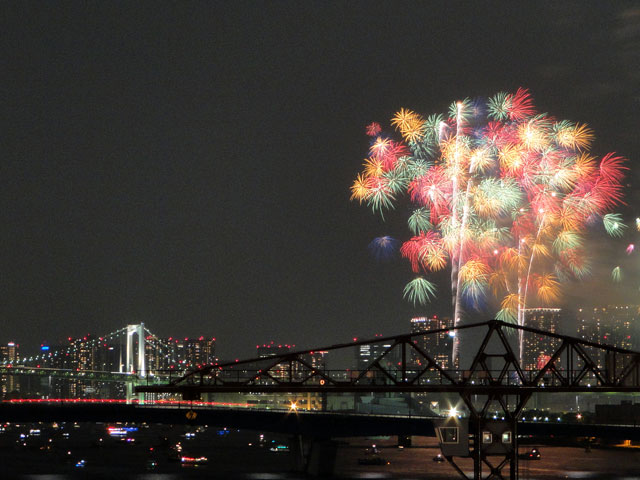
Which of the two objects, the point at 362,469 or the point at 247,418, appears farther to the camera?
the point at 362,469

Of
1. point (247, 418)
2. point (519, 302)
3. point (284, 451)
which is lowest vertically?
point (284, 451)

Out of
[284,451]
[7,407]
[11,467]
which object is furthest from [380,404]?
[7,407]

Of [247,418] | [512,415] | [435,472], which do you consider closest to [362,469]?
[435,472]

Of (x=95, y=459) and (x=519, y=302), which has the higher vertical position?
(x=519, y=302)

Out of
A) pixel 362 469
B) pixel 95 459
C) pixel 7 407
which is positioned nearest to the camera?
pixel 7 407

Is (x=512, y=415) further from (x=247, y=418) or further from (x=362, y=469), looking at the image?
(x=362, y=469)

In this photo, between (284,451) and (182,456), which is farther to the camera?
(284,451)

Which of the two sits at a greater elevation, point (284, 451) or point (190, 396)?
point (190, 396)

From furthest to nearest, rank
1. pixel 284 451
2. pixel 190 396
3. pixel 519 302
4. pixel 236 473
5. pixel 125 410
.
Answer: pixel 284 451 → pixel 236 473 → pixel 125 410 → pixel 519 302 → pixel 190 396

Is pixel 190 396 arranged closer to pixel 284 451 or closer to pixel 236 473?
pixel 236 473
